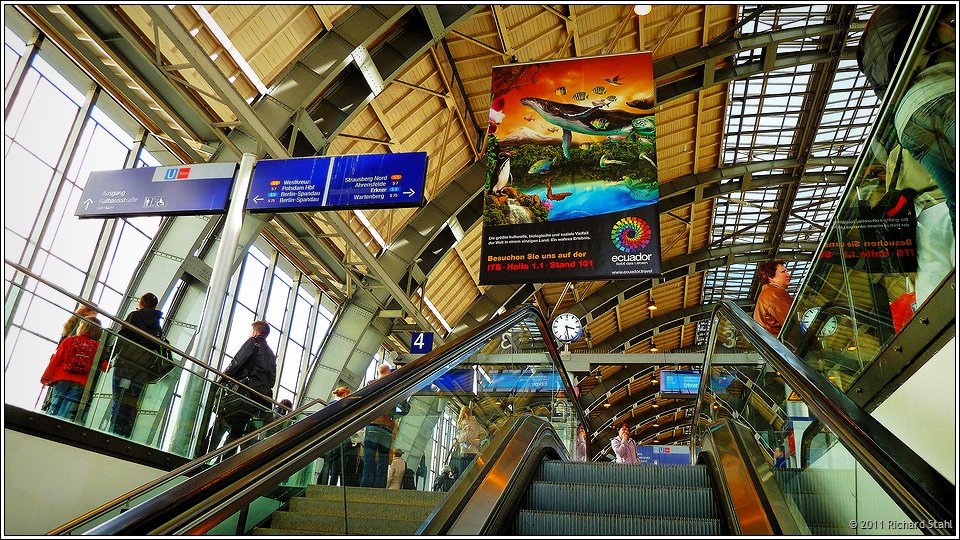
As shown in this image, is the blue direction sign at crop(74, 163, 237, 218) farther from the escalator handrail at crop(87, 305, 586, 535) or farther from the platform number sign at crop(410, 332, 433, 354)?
the platform number sign at crop(410, 332, 433, 354)

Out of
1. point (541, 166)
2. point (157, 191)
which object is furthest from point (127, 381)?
point (541, 166)

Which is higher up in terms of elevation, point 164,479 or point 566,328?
point 566,328

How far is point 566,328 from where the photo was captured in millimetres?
18969

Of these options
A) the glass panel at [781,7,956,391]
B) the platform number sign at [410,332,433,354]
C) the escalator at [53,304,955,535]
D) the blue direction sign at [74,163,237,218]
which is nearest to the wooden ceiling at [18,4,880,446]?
the platform number sign at [410,332,433,354]

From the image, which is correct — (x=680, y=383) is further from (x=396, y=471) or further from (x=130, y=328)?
(x=396, y=471)

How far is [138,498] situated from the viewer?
4.71m

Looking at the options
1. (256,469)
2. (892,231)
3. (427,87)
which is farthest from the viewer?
(427,87)

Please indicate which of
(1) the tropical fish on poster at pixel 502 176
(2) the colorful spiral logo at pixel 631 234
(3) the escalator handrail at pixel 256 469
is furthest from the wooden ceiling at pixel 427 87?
(3) the escalator handrail at pixel 256 469

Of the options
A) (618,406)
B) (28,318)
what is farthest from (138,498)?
(618,406)

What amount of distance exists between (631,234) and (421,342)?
9504 millimetres

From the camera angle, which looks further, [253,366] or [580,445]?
[580,445]

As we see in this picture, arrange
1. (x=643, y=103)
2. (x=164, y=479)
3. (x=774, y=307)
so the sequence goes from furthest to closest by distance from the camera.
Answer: (x=643, y=103) < (x=774, y=307) < (x=164, y=479)

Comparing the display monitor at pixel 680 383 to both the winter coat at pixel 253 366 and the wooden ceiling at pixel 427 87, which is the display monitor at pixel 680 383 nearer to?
the wooden ceiling at pixel 427 87

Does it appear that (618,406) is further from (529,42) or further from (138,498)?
(138,498)
